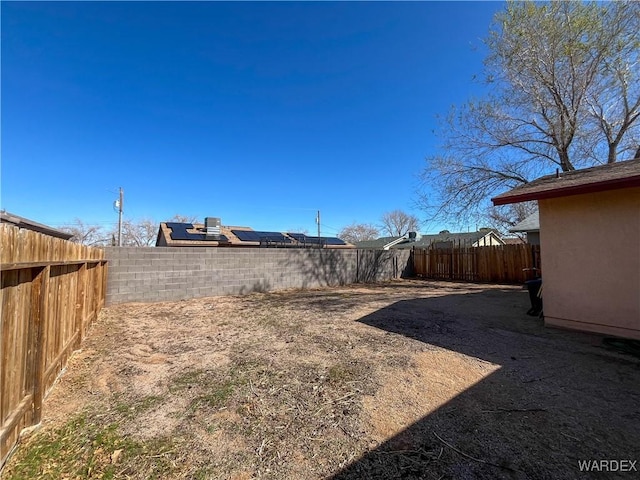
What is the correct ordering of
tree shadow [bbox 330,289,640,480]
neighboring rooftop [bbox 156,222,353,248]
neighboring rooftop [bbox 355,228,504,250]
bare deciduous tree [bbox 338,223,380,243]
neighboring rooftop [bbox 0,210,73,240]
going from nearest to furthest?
tree shadow [bbox 330,289,640,480] < neighboring rooftop [bbox 0,210,73,240] < neighboring rooftop [bbox 156,222,353,248] < neighboring rooftop [bbox 355,228,504,250] < bare deciduous tree [bbox 338,223,380,243]

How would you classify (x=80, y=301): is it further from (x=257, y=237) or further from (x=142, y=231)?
(x=142, y=231)

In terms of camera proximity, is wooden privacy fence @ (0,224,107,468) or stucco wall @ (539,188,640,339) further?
stucco wall @ (539,188,640,339)

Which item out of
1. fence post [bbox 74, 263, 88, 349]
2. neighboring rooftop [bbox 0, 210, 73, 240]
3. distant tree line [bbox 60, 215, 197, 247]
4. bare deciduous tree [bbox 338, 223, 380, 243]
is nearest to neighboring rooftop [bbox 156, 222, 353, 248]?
neighboring rooftop [bbox 0, 210, 73, 240]

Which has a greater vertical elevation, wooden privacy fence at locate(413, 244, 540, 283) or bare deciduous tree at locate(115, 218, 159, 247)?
bare deciduous tree at locate(115, 218, 159, 247)

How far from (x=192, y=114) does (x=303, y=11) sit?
581cm

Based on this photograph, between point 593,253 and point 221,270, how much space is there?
858 centimetres

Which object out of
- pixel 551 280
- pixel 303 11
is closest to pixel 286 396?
pixel 551 280

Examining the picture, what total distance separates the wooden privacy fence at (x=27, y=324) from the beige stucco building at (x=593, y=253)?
6404mm

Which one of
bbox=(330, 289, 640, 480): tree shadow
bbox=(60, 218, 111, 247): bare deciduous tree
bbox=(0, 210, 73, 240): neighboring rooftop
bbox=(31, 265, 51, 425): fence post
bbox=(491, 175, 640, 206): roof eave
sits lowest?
bbox=(330, 289, 640, 480): tree shadow

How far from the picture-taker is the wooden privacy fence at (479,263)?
Result: 11.4m

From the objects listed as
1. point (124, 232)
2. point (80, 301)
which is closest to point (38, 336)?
point (80, 301)

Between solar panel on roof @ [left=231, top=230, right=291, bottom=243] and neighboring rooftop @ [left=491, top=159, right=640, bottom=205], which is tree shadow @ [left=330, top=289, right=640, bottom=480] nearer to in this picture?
neighboring rooftop @ [left=491, top=159, right=640, bottom=205]

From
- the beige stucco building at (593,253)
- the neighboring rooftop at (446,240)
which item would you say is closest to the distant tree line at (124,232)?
the neighboring rooftop at (446,240)

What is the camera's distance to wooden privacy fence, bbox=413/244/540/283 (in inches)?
450
